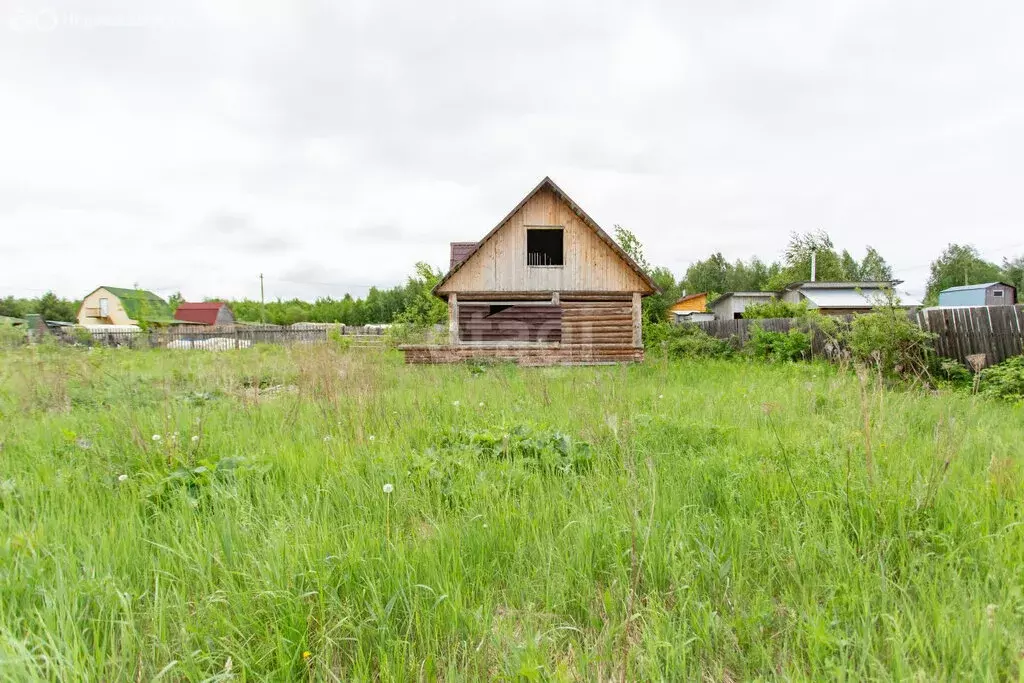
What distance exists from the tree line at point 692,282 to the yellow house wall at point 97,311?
191cm

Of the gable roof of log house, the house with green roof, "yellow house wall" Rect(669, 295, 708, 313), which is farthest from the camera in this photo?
"yellow house wall" Rect(669, 295, 708, 313)

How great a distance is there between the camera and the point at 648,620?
1.64 metres

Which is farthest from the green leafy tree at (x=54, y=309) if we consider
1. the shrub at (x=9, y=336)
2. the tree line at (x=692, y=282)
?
the shrub at (x=9, y=336)

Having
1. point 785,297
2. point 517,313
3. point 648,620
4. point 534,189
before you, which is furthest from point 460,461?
point 785,297

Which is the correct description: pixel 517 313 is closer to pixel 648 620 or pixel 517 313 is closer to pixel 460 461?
pixel 460 461

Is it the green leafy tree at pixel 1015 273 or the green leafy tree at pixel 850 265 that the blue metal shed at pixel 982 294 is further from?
the green leafy tree at pixel 850 265

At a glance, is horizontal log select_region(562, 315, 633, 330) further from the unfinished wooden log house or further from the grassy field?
the grassy field

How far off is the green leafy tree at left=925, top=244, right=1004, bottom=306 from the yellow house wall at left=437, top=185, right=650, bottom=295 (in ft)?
198

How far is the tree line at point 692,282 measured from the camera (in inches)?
1276

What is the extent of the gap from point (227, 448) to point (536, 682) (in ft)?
10.6

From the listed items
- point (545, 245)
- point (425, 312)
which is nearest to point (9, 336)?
point (545, 245)

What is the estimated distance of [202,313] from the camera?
6116 centimetres

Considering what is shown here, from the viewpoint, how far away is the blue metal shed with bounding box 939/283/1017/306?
34.8 metres

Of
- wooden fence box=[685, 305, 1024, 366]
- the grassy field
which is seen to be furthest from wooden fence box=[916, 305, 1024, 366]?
the grassy field
